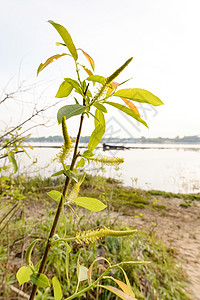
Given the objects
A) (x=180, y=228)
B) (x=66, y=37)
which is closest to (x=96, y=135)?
(x=66, y=37)

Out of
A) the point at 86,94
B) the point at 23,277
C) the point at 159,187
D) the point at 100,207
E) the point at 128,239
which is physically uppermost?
the point at 86,94

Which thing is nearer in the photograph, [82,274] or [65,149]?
[65,149]

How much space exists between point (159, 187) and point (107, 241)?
6.58 meters

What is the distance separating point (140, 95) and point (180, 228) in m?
4.58

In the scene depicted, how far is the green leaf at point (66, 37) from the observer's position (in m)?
0.37

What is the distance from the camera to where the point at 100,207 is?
39cm

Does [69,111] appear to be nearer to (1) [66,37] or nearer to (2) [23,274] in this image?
(1) [66,37]

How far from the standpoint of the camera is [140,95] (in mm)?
390

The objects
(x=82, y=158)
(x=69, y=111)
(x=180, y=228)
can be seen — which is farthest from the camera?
(x=180, y=228)

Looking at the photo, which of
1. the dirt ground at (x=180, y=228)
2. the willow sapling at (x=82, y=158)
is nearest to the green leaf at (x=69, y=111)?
the willow sapling at (x=82, y=158)

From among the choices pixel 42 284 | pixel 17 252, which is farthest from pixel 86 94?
pixel 17 252

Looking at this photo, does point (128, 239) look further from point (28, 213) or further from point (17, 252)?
point (28, 213)

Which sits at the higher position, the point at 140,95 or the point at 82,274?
the point at 140,95

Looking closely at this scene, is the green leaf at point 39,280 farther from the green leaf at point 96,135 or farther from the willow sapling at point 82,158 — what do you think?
the green leaf at point 96,135
